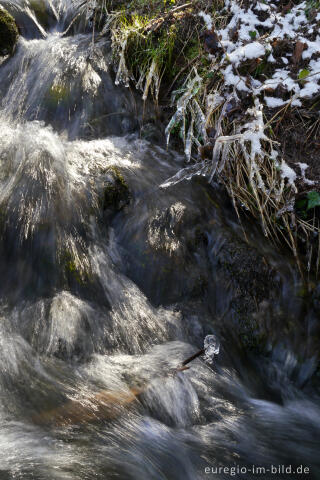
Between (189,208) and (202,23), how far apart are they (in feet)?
7.13

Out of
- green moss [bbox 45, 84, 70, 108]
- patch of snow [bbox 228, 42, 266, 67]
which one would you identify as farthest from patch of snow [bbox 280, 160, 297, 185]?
green moss [bbox 45, 84, 70, 108]

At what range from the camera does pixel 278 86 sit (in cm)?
369

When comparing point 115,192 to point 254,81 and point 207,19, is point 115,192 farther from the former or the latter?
point 207,19

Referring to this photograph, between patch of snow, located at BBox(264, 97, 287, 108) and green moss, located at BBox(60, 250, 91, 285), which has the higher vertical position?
patch of snow, located at BBox(264, 97, 287, 108)

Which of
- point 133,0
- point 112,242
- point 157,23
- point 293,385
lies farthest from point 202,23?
point 293,385

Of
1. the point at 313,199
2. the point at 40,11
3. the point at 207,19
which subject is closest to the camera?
the point at 313,199

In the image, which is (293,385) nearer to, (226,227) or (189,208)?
(226,227)

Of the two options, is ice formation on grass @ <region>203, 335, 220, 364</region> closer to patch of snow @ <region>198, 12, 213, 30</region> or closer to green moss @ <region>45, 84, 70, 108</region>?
green moss @ <region>45, 84, 70, 108</region>

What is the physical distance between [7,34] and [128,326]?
3689 mm

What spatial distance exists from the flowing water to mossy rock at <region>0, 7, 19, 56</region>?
1.04 metres

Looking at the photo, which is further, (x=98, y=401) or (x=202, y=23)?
(x=202, y=23)

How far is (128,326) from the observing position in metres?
2.75

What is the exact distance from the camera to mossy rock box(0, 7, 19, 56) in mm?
4684

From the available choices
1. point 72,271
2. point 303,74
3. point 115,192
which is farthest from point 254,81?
point 72,271
